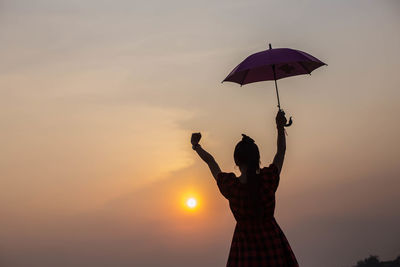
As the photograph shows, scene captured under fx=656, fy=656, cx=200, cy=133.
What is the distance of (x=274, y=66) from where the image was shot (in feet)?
31.8

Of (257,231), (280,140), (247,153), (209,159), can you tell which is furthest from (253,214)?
(280,140)

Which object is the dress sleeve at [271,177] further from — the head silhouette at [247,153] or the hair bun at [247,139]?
the hair bun at [247,139]

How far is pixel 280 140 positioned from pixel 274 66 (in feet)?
7.47

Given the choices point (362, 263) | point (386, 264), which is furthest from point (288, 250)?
point (362, 263)

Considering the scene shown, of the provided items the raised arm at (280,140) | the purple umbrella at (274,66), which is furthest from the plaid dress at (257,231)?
the purple umbrella at (274,66)

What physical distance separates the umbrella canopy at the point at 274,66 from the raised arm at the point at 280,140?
1219 mm

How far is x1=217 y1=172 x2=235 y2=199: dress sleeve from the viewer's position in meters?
7.35

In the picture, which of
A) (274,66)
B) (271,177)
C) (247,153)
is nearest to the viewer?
(247,153)

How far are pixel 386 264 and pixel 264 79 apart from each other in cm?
7179

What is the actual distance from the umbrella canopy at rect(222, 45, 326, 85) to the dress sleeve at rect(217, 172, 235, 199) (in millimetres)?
2005

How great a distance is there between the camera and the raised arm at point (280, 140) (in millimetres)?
7562

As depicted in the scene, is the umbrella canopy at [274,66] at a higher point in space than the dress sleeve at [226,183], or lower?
higher

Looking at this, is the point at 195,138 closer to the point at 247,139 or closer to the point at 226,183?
the point at 226,183

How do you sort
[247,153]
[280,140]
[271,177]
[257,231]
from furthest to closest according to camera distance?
1. [280,140]
2. [271,177]
3. [257,231]
4. [247,153]
